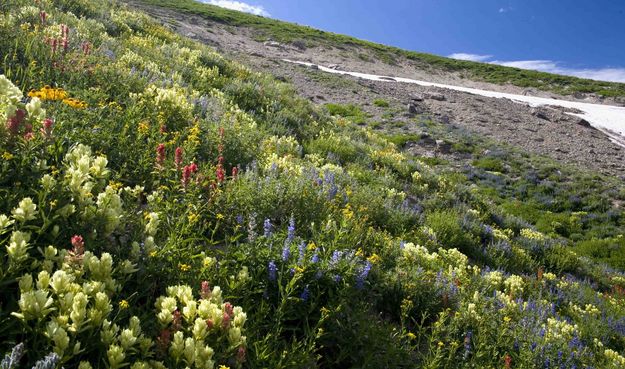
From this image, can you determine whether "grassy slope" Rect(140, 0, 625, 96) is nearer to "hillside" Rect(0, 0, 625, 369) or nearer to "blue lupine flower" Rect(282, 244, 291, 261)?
"hillside" Rect(0, 0, 625, 369)

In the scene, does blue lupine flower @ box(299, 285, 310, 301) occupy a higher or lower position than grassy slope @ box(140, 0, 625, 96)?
lower

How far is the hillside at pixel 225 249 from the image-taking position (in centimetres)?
230

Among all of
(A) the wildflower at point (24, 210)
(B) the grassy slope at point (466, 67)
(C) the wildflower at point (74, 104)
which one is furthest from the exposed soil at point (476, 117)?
(B) the grassy slope at point (466, 67)

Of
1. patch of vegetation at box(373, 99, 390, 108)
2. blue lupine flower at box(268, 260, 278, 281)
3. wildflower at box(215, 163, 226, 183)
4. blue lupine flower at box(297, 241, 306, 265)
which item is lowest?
blue lupine flower at box(268, 260, 278, 281)

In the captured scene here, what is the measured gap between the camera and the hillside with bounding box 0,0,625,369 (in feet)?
7.54

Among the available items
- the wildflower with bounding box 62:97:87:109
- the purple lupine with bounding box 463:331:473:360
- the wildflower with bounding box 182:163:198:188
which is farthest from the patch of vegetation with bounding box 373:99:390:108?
the wildflower with bounding box 182:163:198:188

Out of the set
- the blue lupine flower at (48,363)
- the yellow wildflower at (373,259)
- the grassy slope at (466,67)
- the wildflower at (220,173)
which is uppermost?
the grassy slope at (466,67)

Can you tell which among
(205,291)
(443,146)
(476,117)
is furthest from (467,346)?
(476,117)

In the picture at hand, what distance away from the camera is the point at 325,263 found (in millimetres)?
3555

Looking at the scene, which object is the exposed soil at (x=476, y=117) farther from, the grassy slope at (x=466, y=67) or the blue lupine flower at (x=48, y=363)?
the grassy slope at (x=466, y=67)

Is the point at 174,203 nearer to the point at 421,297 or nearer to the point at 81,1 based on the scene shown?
the point at 421,297

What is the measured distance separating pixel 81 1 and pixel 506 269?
1440 cm

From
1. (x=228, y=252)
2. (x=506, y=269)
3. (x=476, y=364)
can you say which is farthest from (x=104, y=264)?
(x=506, y=269)

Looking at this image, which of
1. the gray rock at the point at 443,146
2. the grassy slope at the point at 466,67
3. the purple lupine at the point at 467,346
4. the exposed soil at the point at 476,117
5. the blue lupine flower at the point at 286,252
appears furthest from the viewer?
the grassy slope at the point at 466,67
